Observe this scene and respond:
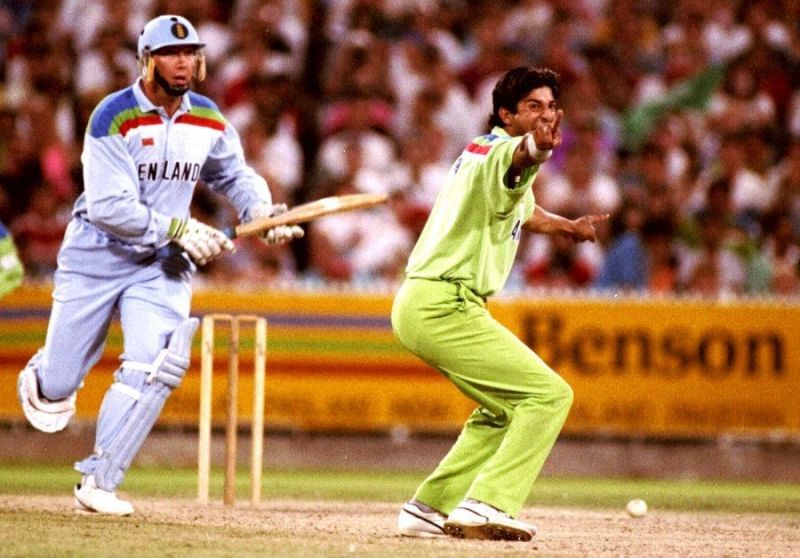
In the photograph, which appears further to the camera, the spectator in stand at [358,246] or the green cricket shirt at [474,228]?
the spectator in stand at [358,246]

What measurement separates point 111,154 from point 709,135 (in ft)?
27.8

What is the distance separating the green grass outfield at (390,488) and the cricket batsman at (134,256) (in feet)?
6.57

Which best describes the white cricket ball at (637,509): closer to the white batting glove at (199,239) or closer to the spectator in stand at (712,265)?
the white batting glove at (199,239)

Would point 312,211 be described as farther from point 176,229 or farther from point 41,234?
point 41,234

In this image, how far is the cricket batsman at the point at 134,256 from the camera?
786cm

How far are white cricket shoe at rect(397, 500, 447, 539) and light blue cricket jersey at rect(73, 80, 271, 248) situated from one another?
1810 millimetres

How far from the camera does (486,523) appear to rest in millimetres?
7070

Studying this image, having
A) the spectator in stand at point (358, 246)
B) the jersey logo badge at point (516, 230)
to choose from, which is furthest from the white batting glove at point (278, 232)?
the spectator in stand at point (358, 246)

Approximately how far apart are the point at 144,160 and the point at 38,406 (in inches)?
53.4

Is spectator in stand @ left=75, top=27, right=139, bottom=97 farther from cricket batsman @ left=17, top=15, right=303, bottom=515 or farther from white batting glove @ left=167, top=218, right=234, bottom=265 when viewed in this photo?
white batting glove @ left=167, top=218, right=234, bottom=265

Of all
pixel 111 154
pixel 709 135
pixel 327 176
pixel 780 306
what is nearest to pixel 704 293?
pixel 780 306

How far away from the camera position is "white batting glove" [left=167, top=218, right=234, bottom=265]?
308 inches

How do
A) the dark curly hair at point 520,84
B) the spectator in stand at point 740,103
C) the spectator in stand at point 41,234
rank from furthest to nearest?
the spectator in stand at point 740,103, the spectator in stand at point 41,234, the dark curly hair at point 520,84

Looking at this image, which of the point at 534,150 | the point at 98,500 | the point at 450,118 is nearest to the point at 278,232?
the point at 98,500
